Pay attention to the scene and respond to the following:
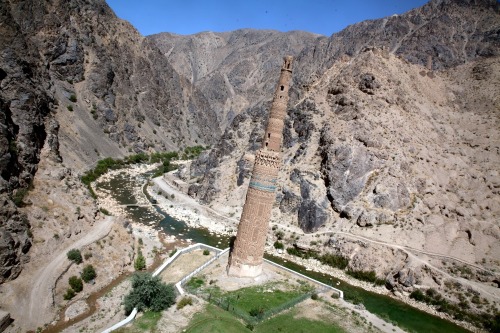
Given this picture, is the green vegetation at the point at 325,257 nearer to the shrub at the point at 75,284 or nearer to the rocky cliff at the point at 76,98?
the shrub at the point at 75,284

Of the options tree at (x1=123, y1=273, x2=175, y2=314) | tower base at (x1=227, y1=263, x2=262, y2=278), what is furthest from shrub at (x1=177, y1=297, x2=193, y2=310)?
tower base at (x1=227, y1=263, x2=262, y2=278)

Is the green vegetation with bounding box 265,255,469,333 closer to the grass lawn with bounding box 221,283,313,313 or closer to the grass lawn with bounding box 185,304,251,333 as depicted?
the grass lawn with bounding box 221,283,313,313

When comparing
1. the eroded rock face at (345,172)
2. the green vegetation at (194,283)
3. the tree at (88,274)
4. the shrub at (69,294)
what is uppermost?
the eroded rock face at (345,172)

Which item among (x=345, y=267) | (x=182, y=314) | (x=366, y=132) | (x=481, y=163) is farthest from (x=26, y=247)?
(x=481, y=163)

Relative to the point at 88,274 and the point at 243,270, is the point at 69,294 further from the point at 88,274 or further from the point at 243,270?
the point at 243,270

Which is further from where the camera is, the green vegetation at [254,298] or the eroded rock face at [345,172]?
the eroded rock face at [345,172]

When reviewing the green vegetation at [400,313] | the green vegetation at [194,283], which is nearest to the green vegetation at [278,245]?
the green vegetation at [400,313]
